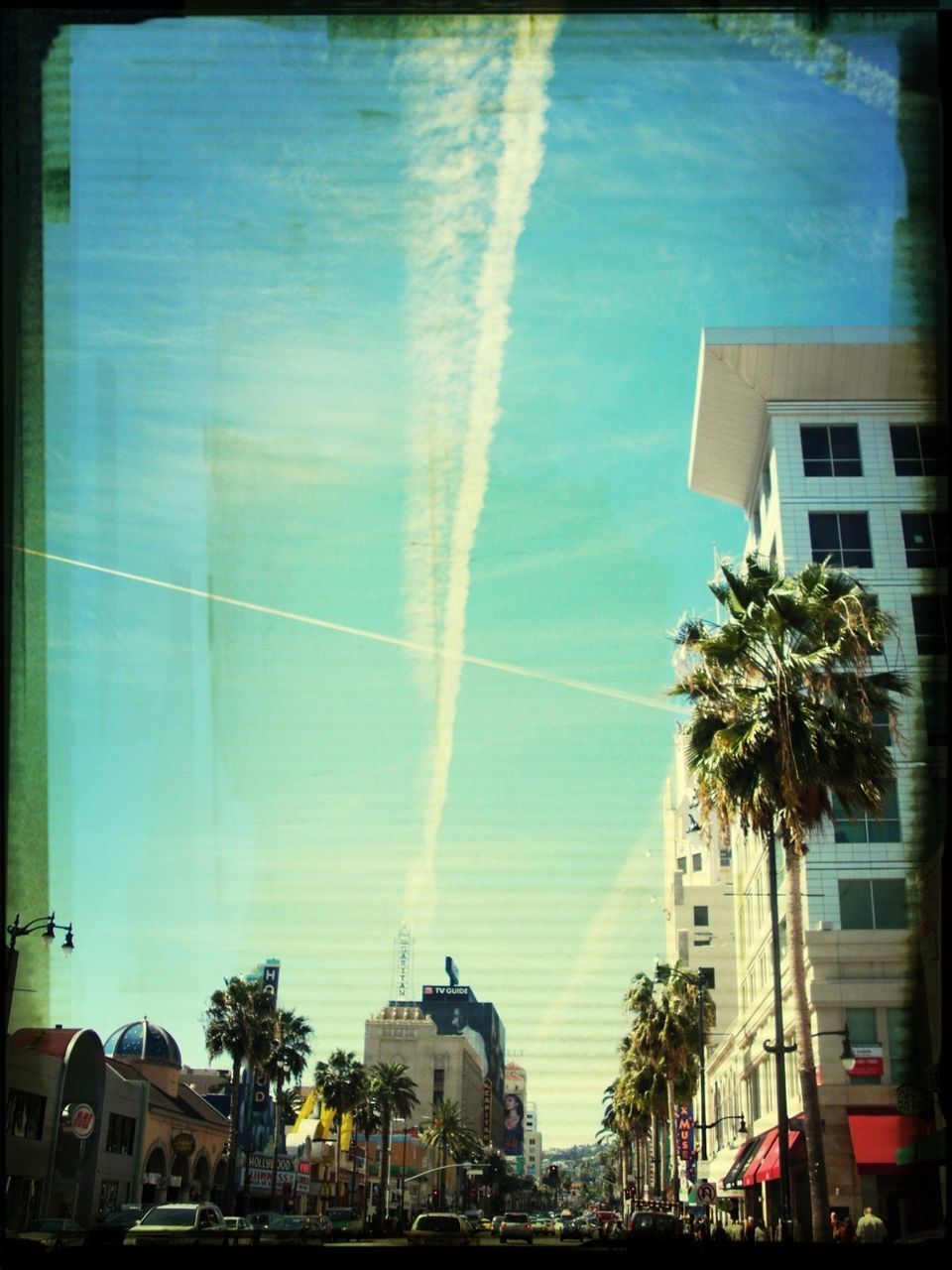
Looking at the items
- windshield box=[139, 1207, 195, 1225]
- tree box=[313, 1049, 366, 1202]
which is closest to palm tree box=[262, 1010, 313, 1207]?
tree box=[313, 1049, 366, 1202]

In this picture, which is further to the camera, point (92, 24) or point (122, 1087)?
point (122, 1087)

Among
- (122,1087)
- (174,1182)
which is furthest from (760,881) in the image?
(122,1087)

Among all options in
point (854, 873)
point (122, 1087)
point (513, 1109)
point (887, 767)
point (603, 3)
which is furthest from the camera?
point (513, 1109)

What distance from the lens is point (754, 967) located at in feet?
82.6

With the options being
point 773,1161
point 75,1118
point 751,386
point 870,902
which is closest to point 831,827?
point 870,902

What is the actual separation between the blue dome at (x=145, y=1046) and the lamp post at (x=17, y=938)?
18728 mm

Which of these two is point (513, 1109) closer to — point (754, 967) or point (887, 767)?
point (754, 967)

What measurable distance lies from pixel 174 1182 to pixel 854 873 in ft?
43.2

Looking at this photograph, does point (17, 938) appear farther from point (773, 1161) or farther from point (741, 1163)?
point (741, 1163)

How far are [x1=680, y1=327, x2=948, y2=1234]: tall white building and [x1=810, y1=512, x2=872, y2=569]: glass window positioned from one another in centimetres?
3

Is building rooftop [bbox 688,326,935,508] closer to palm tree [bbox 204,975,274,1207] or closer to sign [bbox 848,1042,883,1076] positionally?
sign [bbox 848,1042,883,1076]

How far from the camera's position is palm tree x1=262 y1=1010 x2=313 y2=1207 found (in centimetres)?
2802

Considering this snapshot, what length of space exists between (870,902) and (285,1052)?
1696 centimetres

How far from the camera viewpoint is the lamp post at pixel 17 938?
4902 mm
